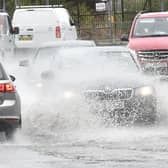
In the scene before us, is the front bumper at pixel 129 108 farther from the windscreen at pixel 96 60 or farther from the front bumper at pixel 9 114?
the front bumper at pixel 9 114

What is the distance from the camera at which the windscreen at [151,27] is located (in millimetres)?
23719

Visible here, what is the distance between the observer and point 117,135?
44.0 feet

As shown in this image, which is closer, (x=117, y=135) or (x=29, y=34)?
(x=117, y=135)

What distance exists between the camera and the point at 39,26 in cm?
3131

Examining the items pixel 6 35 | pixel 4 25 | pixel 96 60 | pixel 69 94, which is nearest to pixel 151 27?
pixel 6 35

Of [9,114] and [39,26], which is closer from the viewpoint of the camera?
[9,114]

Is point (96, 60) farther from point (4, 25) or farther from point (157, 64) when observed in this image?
point (4, 25)

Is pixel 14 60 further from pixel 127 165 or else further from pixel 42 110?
pixel 127 165

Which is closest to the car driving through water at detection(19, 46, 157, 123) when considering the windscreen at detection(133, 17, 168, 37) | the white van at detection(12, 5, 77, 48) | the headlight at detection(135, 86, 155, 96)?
the headlight at detection(135, 86, 155, 96)

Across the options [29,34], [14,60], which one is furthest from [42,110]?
[29,34]

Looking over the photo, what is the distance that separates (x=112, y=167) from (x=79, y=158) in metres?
0.90

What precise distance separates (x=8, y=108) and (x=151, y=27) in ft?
38.8

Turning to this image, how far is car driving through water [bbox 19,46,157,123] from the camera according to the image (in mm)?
14414

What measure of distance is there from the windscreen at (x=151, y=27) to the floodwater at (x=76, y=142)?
6.71 metres
